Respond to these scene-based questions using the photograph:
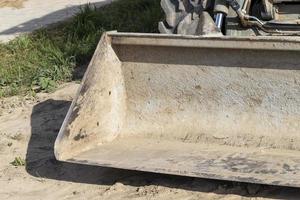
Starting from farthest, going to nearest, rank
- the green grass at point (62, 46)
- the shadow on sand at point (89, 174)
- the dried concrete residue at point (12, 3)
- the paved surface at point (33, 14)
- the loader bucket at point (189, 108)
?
1. the dried concrete residue at point (12, 3)
2. the paved surface at point (33, 14)
3. the green grass at point (62, 46)
4. the loader bucket at point (189, 108)
5. the shadow on sand at point (89, 174)

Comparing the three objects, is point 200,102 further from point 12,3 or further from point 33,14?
point 12,3

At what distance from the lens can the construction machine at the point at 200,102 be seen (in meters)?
3.87

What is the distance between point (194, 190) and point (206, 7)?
1439 mm

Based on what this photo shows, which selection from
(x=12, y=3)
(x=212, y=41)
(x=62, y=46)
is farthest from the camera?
(x=12, y=3)

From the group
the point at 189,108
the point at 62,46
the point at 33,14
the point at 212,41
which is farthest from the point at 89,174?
the point at 33,14

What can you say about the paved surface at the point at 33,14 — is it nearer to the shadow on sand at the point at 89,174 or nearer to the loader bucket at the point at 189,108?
the shadow on sand at the point at 89,174

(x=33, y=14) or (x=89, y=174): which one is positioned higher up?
(x=89, y=174)

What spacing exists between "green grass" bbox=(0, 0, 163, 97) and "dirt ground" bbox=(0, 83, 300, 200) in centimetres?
94

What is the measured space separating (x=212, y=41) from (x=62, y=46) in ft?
10.2

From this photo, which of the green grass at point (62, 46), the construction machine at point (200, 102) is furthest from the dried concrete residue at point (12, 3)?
the construction machine at point (200, 102)

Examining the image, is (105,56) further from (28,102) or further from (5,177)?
(28,102)

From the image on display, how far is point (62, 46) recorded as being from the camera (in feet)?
22.7

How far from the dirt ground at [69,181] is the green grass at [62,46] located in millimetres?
941

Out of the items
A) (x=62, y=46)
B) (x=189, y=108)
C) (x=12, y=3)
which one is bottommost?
(x=12, y=3)
